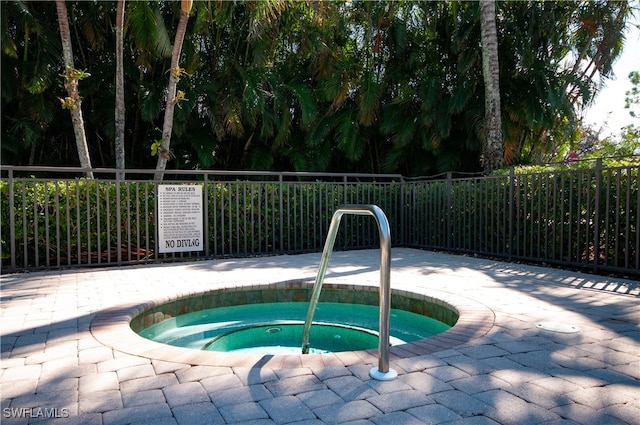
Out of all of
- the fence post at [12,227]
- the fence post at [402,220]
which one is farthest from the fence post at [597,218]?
the fence post at [12,227]

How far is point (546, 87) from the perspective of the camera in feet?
36.7

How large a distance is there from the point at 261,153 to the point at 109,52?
480 centimetres

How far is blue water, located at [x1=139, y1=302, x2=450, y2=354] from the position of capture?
13.9ft

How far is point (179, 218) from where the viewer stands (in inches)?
326

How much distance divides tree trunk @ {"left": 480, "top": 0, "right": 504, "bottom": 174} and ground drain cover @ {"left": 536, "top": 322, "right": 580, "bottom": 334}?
278 inches

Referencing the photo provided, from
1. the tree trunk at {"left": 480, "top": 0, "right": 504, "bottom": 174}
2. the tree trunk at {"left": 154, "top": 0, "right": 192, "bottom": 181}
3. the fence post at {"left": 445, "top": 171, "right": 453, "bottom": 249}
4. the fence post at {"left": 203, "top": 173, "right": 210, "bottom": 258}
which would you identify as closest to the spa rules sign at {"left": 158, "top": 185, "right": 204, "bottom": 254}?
the fence post at {"left": 203, "top": 173, "right": 210, "bottom": 258}

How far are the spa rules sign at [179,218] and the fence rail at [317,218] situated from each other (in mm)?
165

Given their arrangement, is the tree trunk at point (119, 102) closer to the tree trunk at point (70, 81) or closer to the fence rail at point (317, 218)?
the tree trunk at point (70, 81)

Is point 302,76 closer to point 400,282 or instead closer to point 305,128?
point 305,128

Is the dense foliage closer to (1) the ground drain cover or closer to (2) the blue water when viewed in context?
(2) the blue water

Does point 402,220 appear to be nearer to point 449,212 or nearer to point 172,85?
point 449,212

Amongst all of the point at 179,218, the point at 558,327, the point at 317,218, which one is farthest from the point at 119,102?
the point at 558,327

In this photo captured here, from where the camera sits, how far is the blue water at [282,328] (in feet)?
13.9

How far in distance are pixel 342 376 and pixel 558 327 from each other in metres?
2.13
